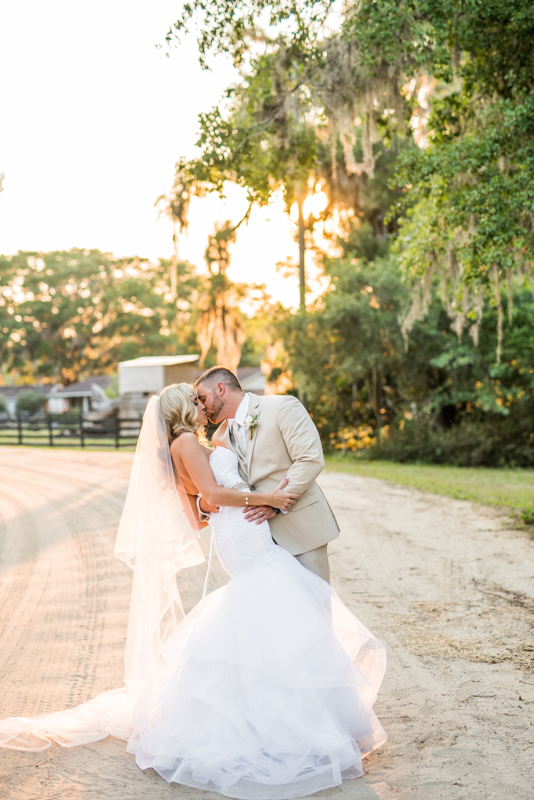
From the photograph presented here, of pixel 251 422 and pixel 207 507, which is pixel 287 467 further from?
pixel 207 507

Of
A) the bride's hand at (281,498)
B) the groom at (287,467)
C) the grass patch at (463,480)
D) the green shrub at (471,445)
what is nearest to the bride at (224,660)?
the bride's hand at (281,498)

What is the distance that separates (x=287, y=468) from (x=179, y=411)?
2.31ft

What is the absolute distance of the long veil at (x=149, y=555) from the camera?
376 centimetres

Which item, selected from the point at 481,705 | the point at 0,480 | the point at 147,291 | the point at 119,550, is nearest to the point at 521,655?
the point at 481,705

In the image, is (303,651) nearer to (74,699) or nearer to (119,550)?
(119,550)

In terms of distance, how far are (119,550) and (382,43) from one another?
7.13m

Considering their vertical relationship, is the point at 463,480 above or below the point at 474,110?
below

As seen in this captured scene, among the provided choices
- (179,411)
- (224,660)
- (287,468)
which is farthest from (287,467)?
(224,660)

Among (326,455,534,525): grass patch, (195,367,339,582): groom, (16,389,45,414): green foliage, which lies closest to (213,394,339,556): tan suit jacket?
(195,367,339,582): groom

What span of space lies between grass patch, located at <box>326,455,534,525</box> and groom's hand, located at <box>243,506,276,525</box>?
705cm

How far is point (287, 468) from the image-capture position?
3.78 meters

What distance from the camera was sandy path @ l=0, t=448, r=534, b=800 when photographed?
3.05 meters

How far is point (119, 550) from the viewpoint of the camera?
3951mm

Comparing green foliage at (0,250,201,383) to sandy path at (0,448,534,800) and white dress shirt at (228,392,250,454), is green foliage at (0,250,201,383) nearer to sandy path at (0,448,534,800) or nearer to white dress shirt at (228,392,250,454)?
sandy path at (0,448,534,800)
